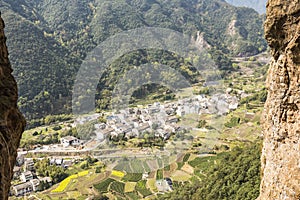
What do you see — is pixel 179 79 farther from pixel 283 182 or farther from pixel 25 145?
pixel 283 182

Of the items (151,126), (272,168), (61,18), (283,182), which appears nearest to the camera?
(283,182)

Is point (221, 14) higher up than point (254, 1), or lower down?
lower down

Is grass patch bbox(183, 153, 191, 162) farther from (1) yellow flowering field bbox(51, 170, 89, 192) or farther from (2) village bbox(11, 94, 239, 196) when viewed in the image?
(1) yellow flowering field bbox(51, 170, 89, 192)

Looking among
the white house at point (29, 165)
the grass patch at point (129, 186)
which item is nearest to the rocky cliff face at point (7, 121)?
the grass patch at point (129, 186)

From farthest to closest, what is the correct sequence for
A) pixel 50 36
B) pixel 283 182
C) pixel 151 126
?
1. pixel 50 36
2. pixel 151 126
3. pixel 283 182

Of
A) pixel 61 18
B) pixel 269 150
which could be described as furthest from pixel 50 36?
pixel 269 150

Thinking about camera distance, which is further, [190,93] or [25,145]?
[190,93]

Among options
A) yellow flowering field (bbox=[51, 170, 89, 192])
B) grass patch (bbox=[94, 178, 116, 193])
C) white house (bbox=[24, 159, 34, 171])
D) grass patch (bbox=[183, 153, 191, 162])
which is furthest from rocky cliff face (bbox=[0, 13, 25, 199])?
white house (bbox=[24, 159, 34, 171])

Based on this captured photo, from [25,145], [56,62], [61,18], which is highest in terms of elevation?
[61,18]
